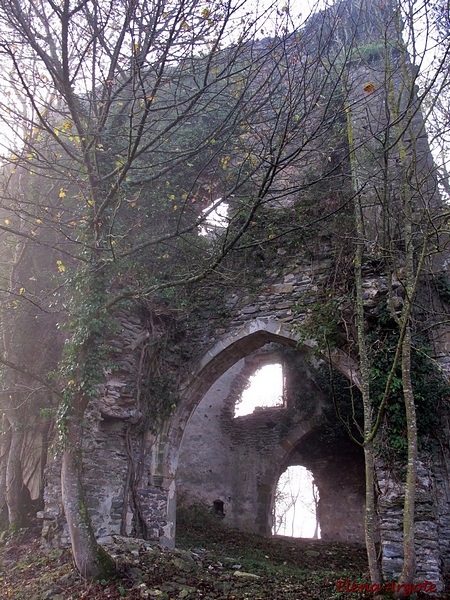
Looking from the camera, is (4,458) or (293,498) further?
(293,498)

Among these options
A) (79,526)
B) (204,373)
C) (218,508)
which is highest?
(204,373)

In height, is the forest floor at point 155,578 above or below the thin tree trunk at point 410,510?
below

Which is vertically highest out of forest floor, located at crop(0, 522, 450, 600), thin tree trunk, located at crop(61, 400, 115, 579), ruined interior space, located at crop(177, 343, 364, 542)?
ruined interior space, located at crop(177, 343, 364, 542)

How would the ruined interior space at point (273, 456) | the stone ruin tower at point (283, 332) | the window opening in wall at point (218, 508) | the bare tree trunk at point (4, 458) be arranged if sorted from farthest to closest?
the window opening in wall at point (218, 508) < the ruined interior space at point (273, 456) < the bare tree trunk at point (4, 458) < the stone ruin tower at point (283, 332)

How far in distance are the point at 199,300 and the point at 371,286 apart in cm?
289

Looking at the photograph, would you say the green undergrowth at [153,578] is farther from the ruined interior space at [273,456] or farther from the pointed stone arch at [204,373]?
the ruined interior space at [273,456]

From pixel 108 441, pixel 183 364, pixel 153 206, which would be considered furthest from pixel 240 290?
pixel 108 441

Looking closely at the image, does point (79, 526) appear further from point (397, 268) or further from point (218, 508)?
point (218, 508)

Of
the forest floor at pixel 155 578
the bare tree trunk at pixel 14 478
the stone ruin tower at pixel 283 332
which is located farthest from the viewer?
the bare tree trunk at pixel 14 478

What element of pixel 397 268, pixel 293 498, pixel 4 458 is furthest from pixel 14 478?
pixel 293 498

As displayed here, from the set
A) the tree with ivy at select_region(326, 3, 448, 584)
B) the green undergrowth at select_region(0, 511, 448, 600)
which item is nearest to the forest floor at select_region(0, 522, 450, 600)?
the green undergrowth at select_region(0, 511, 448, 600)

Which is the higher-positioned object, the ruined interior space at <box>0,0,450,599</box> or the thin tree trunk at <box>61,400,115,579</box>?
the ruined interior space at <box>0,0,450,599</box>

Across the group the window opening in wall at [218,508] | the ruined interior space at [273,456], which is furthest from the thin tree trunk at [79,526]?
the window opening in wall at [218,508]

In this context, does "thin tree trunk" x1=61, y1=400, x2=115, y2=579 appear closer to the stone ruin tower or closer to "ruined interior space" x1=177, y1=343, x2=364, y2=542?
the stone ruin tower
